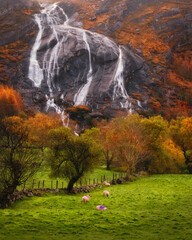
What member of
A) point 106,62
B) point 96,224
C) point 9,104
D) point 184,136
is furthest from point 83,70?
point 96,224

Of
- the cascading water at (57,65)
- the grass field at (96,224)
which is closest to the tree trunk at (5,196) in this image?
the grass field at (96,224)

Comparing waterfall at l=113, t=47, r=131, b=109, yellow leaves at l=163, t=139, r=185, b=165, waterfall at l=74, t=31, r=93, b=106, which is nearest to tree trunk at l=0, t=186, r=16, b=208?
yellow leaves at l=163, t=139, r=185, b=165

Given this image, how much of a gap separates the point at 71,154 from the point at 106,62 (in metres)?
90.9

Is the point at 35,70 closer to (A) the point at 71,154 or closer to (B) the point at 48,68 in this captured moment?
(B) the point at 48,68

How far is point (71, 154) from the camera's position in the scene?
24.2 metres

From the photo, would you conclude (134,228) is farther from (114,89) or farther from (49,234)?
(114,89)

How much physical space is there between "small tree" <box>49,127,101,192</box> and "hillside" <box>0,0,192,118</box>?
64.8 m

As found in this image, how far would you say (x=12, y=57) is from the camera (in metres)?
108

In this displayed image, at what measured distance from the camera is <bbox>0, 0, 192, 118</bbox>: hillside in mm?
96000

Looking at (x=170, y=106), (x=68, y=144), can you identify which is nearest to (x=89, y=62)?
(x=170, y=106)

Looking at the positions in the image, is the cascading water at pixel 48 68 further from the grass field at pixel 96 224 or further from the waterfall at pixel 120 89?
the grass field at pixel 96 224

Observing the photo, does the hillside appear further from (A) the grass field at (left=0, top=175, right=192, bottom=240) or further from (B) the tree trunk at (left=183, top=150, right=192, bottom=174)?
(A) the grass field at (left=0, top=175, right=192, bottom=240)

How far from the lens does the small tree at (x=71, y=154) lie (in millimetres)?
23984

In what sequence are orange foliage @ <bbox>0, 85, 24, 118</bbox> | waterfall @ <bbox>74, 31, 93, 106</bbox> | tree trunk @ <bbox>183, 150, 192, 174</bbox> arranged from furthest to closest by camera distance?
waterfall @ <bbox>74, 31, 93, 106</bbox> → orange foliage @ <bbox>0, 85, 24, 118</bbox> → tree trunk @ <bbox>183, 150, 192, 174</bbox>
